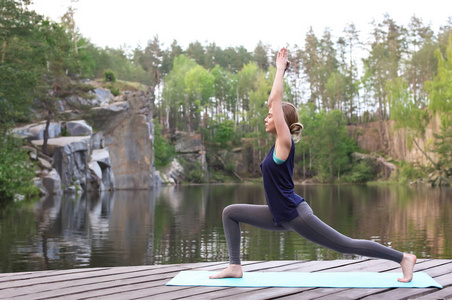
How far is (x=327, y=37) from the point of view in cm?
8456

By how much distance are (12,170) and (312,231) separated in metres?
24.5

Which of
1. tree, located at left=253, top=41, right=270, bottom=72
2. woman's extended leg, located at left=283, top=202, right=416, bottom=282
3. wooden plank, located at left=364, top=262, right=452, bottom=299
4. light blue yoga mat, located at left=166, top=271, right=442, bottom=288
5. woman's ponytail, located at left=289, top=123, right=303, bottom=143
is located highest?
tree, located at left=253, top=41, right=270, bottom=72

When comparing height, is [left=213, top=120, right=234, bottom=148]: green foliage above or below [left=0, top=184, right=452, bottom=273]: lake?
above

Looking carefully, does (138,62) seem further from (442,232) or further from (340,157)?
(442,232)

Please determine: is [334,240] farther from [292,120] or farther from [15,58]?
[15,58]

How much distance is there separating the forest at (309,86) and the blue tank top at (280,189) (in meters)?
38.0

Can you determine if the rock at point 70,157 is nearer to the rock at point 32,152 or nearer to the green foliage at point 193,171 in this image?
the rock at point 32,152

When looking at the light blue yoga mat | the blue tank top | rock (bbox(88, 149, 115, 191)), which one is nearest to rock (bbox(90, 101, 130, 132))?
rock (bbox(88, 149, 115, 191))

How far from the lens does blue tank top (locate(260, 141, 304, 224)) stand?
3871 millimetres

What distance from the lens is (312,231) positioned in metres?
3.89

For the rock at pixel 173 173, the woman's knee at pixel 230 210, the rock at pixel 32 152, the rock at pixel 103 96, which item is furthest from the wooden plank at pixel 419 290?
the rock at pixel 173 173

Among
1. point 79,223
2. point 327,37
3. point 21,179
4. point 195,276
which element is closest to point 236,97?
point 327,37

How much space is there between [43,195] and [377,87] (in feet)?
168

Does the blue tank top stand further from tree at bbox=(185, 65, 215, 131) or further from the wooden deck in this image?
tree at bbox=(185, 65, 215, 131)
